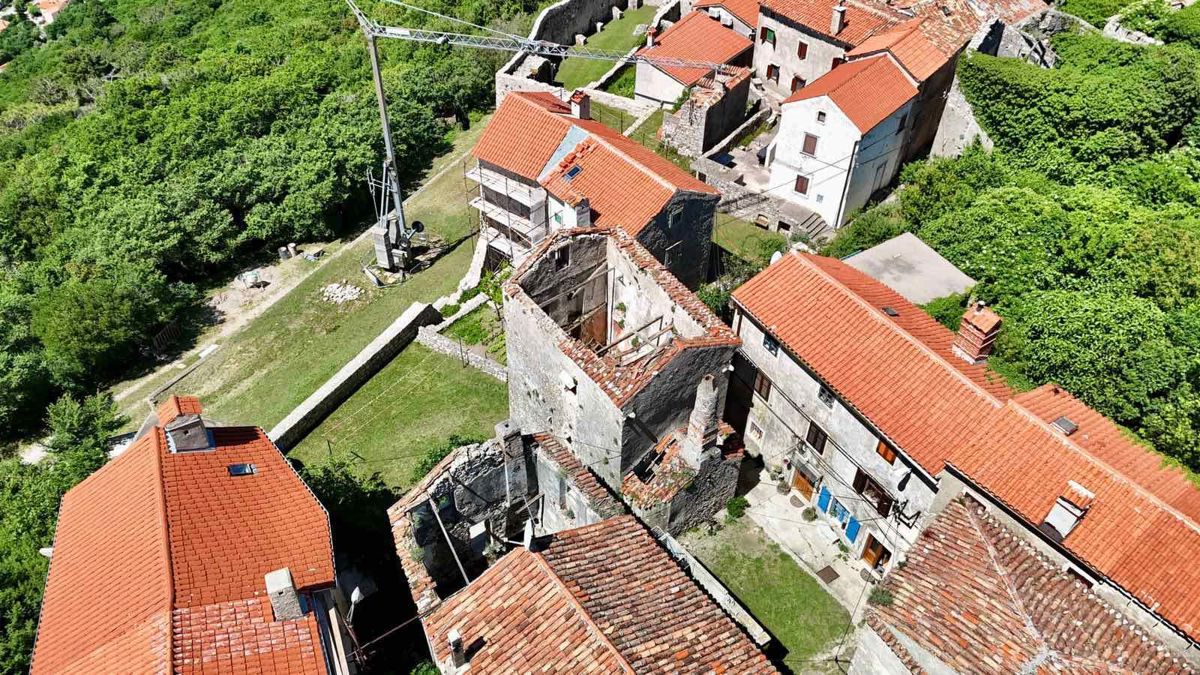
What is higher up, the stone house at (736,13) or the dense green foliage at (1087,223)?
the stone house at (736,13)

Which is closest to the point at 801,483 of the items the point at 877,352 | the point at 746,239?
the point at 877,352

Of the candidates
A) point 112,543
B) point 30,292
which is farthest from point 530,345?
point 30,292

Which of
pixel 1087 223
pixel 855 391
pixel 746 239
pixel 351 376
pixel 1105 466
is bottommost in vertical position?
pixel 351 376

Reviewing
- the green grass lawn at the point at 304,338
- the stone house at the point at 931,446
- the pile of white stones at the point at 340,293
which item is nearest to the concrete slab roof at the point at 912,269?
the stone house at the point at 931,446

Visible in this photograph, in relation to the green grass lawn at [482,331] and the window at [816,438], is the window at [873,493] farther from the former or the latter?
the green grass lawn at [482,331]

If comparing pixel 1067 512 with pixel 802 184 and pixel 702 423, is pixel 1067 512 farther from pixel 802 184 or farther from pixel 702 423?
pixel 802 184

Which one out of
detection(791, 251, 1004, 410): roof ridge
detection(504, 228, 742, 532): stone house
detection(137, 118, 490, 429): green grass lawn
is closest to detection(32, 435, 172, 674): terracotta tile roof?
detection(504, 228, 742, 532): stone house
